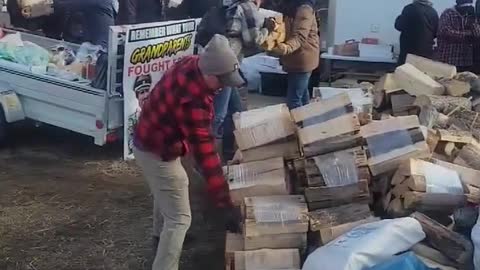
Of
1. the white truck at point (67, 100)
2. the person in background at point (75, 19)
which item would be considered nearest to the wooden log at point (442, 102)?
the white truck at point (67, 100)

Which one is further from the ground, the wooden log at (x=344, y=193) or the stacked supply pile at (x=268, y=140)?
the stacked supply pile at (x=268, y=140)

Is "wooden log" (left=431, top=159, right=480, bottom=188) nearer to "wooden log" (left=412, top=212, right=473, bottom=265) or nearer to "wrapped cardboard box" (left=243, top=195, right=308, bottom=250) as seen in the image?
"wooden log" (left=412, top=212, right=473, bottom=265)

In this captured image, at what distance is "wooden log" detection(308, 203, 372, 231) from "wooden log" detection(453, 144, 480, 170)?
85cm

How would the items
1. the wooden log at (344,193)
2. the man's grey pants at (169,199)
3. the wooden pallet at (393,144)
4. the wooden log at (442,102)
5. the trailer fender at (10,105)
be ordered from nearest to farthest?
the man's grey pants at (169,199)
the wooden log at (344,193)
the wooden pallet at (393,144)
the wooden log at (442,102)
the trailer fender at (10,105)

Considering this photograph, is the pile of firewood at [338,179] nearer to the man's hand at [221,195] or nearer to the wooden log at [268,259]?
the wooden log at [268,259]

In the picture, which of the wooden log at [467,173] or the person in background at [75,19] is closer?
the wooden log at [467,173]

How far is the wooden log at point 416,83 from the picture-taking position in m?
6.75

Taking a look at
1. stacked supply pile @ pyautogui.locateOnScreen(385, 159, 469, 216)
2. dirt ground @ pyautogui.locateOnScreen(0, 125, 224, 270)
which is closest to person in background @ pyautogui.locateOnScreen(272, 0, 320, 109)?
dirt ground @ pyautogui.locateOnScreen(0, 125, 224, 270)

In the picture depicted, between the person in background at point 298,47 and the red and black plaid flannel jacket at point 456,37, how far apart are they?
6.75 ft

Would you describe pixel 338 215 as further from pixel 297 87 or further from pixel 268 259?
pixel 297 87

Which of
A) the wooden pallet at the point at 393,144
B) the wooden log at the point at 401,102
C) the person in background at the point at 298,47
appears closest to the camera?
the wooden pallet at the point at 393,144

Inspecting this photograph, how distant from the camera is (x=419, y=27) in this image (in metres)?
9.30

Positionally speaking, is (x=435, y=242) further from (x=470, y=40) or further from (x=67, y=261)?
(x=470, y=40)

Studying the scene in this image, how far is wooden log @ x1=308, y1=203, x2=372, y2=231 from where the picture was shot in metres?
5.06
